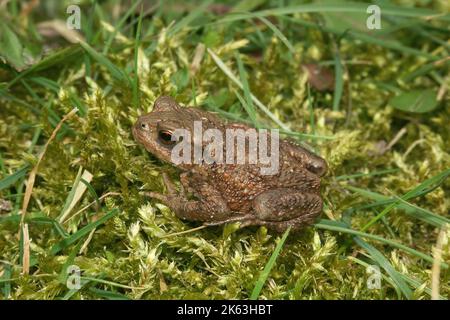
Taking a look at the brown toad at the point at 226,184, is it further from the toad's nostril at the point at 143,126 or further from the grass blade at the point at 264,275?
the grass blade at the point at 264,275

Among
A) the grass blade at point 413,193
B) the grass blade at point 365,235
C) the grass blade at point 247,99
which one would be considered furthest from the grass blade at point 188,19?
the grass blade at point 413,193

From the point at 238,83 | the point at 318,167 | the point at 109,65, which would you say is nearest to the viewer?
the point at 318,167

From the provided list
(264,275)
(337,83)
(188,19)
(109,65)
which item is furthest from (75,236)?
(337,83)

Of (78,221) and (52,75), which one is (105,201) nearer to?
(78,221)

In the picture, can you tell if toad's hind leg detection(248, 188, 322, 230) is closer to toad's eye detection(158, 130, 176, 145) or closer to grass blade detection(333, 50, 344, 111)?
toad's eye detection(158, 130, 176, 145)

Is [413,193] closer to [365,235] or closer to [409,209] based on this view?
[409,209]

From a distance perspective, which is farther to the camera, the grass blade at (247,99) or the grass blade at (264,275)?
the grass blade at (247,99)

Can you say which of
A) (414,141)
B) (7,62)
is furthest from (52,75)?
(414,141)
